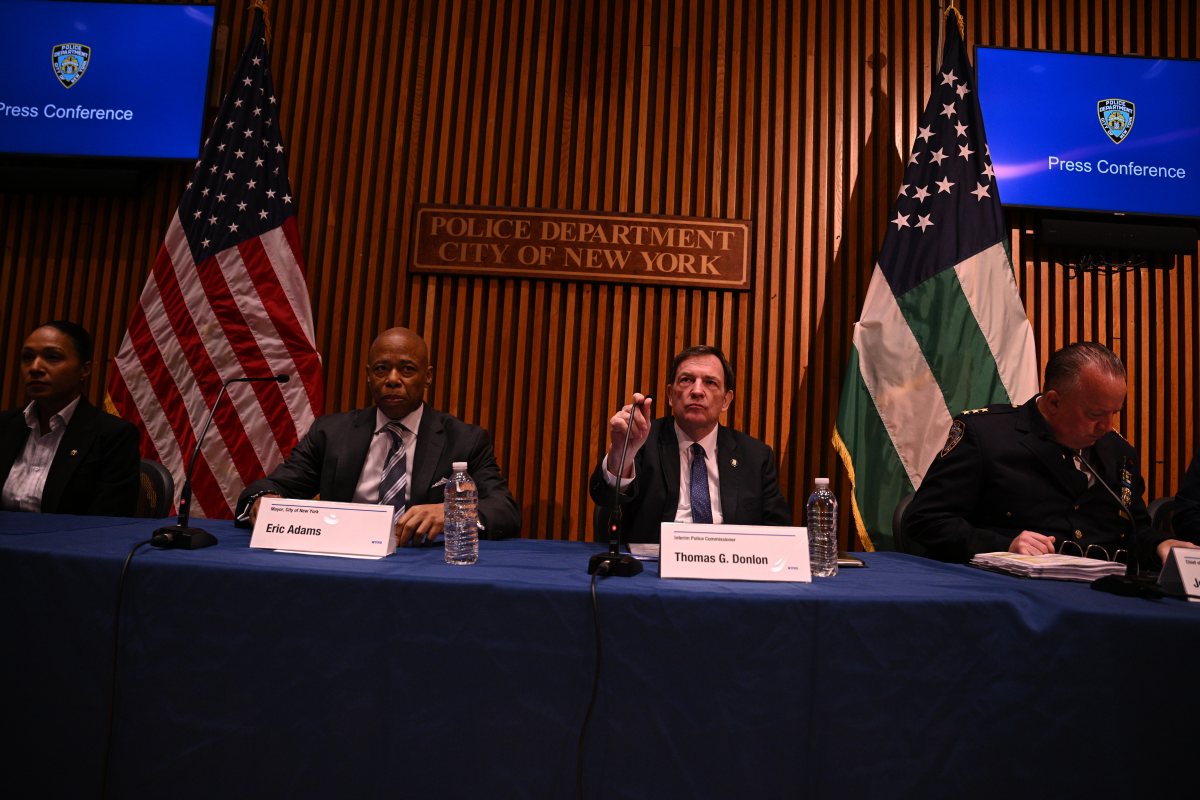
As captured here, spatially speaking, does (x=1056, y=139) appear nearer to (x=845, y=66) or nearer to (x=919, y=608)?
(x=845, y=66)

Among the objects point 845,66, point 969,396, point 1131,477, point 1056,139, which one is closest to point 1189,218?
point 1056,139

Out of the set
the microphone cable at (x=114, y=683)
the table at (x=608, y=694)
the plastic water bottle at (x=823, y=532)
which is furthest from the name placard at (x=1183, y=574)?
the microphone cable at (x=114, y=683)

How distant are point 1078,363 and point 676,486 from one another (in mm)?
1482

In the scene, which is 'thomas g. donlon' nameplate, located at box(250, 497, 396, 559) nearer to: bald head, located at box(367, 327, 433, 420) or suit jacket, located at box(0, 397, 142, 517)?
bald head, located at box(367, 327, 433, 420)

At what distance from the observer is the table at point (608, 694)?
1422mm

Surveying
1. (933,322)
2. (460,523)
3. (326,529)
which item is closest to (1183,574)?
(460,523)

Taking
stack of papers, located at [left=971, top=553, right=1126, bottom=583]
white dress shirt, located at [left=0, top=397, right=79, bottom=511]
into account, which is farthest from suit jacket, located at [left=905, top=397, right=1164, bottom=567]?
white dress shirt, located at [left=0, top=397, right=79, bottom=511]

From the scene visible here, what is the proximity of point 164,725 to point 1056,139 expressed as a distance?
5081 mm

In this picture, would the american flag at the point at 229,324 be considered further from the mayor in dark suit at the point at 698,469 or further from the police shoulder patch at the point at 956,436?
the police shoulder patch at the point at 956,436

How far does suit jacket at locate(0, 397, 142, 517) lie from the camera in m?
3.04

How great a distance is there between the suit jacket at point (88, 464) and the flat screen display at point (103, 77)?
1907 millimetres

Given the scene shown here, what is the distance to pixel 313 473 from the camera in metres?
2.98

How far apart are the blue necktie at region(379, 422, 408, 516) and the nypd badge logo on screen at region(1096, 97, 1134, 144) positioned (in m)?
4.41

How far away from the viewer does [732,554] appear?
169cm
